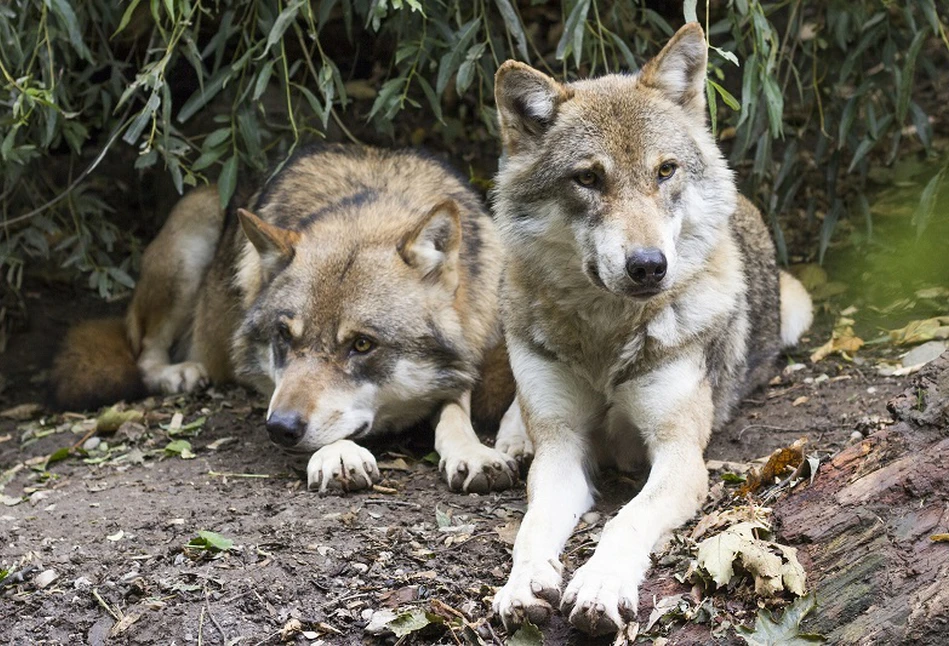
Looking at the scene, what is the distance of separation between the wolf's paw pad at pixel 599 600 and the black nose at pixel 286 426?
173 centimetres

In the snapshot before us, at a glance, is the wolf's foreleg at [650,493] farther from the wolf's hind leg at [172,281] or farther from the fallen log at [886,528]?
the wolf's hind leg at [172,281]

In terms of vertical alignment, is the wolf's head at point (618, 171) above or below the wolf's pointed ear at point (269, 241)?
above

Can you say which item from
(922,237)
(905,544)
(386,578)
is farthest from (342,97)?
(905,544)

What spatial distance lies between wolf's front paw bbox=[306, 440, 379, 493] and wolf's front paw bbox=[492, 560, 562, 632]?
1318 millimetres

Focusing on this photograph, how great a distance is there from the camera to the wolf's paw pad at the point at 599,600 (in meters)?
3.13

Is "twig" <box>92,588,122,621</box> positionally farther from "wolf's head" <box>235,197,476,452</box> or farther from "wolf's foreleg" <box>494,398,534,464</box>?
"wolf's foreleg" <box>494,398,534,464</box>

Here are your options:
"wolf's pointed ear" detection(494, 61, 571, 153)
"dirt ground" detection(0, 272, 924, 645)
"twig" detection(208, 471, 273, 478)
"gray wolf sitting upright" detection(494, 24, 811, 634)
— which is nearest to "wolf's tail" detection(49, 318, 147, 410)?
"dirt ground" detection(0, 272, 924, 645)

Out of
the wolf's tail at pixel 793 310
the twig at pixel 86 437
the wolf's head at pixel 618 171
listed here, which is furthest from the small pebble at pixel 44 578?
the wolf's tail at pixel 793 310

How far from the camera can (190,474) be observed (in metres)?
5.08

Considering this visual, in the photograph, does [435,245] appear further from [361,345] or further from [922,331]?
[922,331]

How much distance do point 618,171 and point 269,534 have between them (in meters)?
1.84

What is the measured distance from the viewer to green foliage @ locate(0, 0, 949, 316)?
209 inches

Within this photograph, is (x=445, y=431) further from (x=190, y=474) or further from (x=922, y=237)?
(x=922, y=237)

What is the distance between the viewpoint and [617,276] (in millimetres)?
3795
